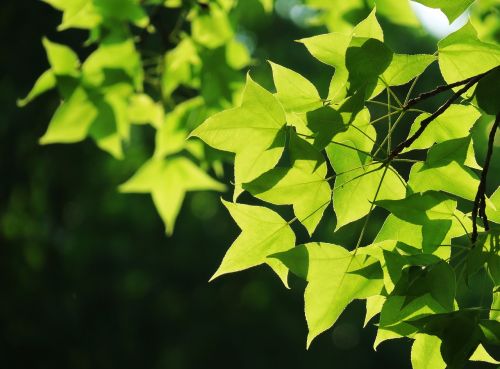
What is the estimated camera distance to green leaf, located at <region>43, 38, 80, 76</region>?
1372mm

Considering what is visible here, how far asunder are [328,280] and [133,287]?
7.75m

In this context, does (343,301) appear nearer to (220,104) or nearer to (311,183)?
(311,183)

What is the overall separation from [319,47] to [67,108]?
75 cm

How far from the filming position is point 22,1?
3707mm

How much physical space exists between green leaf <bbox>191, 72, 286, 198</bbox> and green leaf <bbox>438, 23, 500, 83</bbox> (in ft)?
0.65

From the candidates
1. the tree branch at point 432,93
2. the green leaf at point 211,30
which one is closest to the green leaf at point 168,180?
the green leaf at point 211,30

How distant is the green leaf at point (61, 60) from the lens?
1.37m

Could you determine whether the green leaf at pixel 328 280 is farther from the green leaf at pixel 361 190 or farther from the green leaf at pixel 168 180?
the green leaf at pixel 168 180

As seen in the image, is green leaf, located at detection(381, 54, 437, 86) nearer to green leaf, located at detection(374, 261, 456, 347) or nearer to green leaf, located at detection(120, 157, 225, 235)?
green leaf, located at detection(374, 261, 456, 347)

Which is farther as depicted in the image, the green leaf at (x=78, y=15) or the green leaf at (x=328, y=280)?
the green leaf at (x=78, y=15)

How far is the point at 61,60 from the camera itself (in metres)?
1.38

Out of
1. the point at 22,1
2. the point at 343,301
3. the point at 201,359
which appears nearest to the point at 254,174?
the point at 343,301

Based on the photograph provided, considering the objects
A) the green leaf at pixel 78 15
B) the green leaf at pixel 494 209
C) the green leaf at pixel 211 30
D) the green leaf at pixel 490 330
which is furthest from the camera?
the green leaf at pixel 211 30

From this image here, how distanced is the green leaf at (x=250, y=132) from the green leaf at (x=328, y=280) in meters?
0.11
